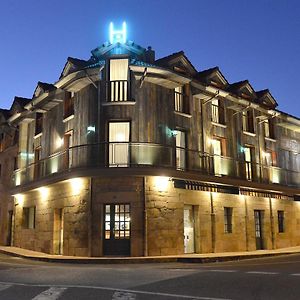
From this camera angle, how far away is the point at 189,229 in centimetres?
1859

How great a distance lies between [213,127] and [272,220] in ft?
21.9

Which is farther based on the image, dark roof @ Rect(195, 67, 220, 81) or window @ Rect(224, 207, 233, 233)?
dark roof @ Rect(195, 67, 220, 81)

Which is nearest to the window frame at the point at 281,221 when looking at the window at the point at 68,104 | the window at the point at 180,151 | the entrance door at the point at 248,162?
the entrance door at the point at 248,162

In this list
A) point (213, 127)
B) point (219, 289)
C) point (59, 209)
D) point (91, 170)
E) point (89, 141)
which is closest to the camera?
point (219, 289)

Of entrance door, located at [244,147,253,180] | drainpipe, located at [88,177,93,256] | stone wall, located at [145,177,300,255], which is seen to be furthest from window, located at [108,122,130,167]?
entrance door, located at [244,147,253,180]

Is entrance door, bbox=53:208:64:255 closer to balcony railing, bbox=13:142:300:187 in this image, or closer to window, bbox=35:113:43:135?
balcony railing, bbox=13:142:300:187

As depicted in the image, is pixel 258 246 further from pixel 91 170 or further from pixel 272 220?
pixel 91 170

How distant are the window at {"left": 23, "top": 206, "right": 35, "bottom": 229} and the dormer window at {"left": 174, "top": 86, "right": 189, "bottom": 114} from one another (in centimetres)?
1033

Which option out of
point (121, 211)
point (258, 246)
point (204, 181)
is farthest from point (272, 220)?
point (121, 211)

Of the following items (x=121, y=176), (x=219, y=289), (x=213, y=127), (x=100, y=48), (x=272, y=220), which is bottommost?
(x=219, y=289)

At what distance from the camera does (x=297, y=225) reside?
24.9 m

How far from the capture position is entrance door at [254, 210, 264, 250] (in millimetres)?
21798

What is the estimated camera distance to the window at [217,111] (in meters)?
21.5

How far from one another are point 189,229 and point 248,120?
27.7ft
